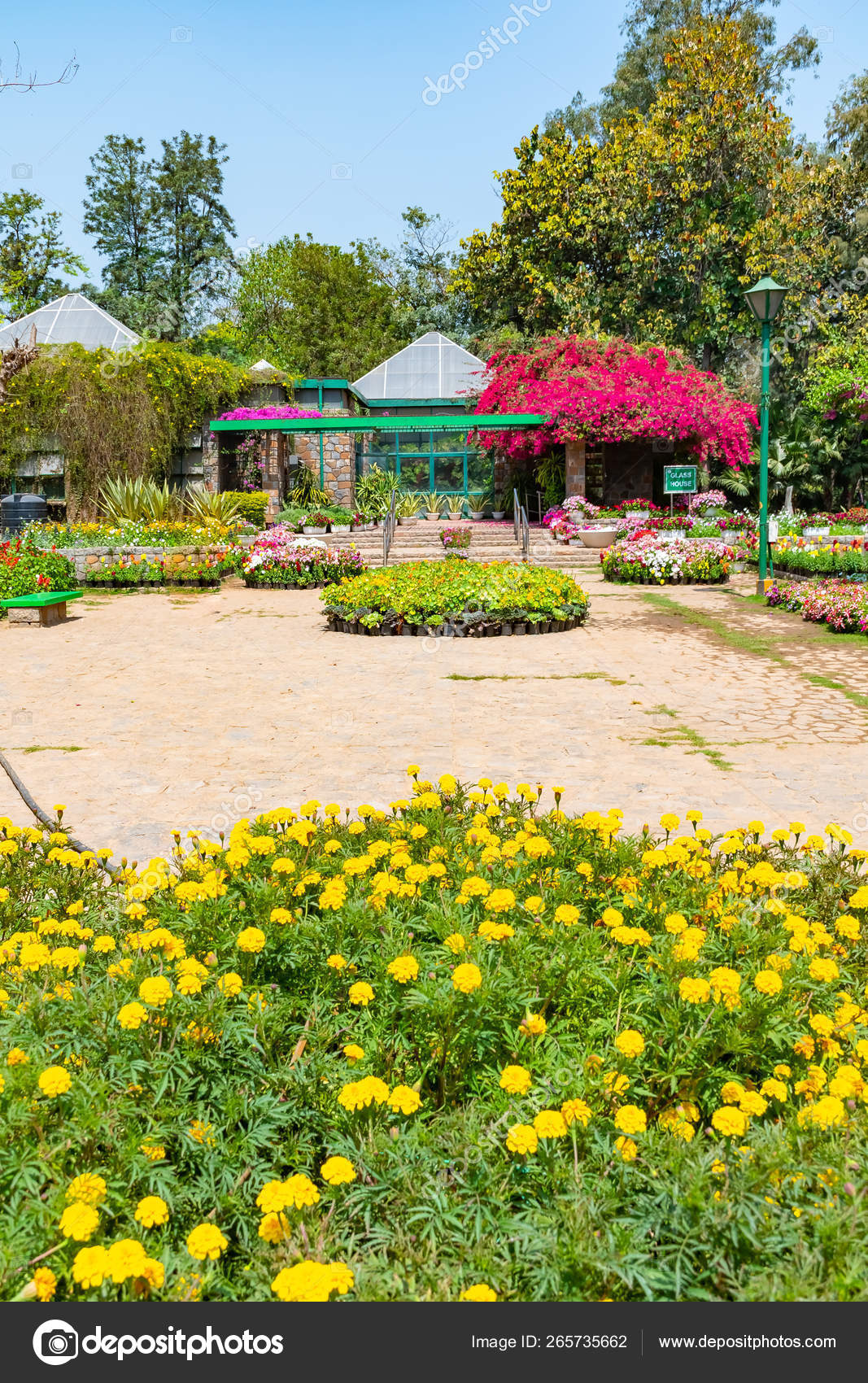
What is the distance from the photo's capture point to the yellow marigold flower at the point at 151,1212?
1.80 m

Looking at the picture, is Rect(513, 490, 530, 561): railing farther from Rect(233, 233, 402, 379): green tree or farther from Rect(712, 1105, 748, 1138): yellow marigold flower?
Rect(233, 233, 402, 379): green tree

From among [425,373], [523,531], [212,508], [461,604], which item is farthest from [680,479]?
[425,373]

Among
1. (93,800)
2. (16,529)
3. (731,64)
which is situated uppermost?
(731,64)

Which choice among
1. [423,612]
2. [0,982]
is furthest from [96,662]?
[0,982]

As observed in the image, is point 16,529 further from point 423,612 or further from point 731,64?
point 731,64

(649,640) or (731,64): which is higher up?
(731,64)

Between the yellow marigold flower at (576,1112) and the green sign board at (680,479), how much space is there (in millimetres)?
19891

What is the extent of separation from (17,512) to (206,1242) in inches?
805

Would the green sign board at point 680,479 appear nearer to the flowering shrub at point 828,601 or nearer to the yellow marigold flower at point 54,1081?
the flowering shrub at point 828,601

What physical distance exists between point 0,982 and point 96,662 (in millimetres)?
8080

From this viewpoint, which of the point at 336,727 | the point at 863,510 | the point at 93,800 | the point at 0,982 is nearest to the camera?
the point at 0,982

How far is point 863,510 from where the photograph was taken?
955 inches

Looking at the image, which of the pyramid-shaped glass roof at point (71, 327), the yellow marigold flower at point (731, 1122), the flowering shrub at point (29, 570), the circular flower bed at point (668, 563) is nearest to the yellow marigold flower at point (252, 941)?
the yellow marigold flower at point (731, 1122)
